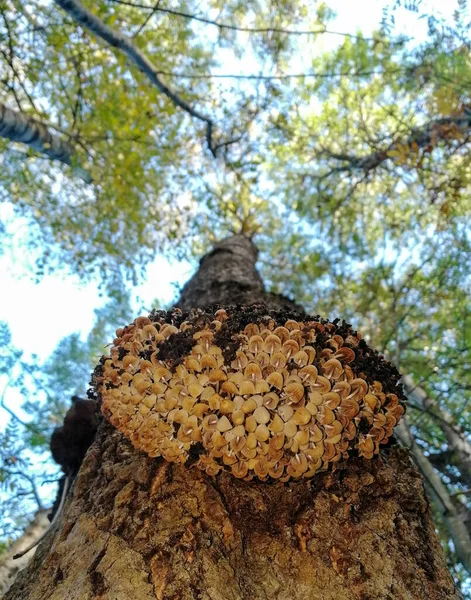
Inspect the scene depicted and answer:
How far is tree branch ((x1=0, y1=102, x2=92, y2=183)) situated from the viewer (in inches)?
214

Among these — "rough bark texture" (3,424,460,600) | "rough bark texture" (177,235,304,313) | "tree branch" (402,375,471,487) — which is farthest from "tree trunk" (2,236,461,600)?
"tree branch" (402,375,471,487)

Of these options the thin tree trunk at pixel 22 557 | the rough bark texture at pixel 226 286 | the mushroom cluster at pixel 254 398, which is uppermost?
the rough bark texture at pixel 226 286

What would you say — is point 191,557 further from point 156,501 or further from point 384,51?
point 384,51

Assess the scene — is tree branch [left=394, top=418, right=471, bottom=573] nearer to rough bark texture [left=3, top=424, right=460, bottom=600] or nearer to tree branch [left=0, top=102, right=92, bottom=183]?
rough bark texture [left=3, top=424, right=460, bottom=600]

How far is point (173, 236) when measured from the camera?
8289 millimetres

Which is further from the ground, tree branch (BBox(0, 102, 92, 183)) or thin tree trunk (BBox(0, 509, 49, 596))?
tree branch (BBox(0, 102, 92, 183))

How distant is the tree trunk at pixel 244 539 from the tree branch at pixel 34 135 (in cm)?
505

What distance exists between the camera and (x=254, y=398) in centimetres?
164

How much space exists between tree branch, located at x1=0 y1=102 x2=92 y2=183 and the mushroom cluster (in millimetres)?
4909

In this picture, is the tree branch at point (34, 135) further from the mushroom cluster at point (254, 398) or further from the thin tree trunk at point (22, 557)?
the mushroom cluster at point (254, 398)

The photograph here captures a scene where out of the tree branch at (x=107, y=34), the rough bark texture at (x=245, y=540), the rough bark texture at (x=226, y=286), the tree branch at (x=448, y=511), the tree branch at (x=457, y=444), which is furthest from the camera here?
the tree branch at (x=457, y=444)

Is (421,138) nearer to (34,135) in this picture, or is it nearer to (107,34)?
(107,34)

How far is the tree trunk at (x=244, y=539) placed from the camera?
1.46 metres

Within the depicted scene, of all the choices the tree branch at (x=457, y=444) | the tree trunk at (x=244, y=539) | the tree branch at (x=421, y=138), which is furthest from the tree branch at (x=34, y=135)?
the tree branch at (x=457, y=444)
